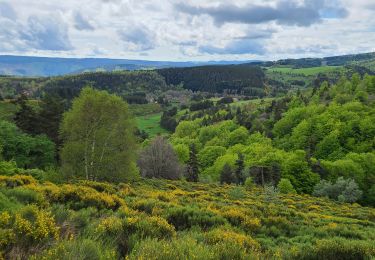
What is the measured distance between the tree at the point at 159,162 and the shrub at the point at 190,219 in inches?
2043

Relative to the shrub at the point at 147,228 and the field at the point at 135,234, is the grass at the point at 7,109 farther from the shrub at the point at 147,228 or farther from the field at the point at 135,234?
the shrub at the point at 147,228

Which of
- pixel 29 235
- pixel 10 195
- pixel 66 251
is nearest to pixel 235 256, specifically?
pixel 66 251

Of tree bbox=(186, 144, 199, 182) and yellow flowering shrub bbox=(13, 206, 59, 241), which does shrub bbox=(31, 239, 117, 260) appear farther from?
tree bbox=(186, 144, 199, 182)

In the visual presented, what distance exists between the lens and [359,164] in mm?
86188

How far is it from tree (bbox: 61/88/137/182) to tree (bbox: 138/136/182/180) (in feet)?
89.6

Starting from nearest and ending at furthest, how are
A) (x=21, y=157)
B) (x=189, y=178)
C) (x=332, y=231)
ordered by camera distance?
(x=332, y=231), (x=21, y=157), (x=189, y=178)

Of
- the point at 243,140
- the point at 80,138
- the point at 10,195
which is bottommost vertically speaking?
the point at 243,140

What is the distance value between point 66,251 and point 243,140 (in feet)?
458

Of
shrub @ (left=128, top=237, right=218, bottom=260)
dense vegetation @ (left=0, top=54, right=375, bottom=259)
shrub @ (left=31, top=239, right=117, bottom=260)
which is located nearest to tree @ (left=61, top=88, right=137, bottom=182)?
dense vegetation @ (left=0, top=54, right=375, bottom=259)

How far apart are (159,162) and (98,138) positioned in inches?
1206

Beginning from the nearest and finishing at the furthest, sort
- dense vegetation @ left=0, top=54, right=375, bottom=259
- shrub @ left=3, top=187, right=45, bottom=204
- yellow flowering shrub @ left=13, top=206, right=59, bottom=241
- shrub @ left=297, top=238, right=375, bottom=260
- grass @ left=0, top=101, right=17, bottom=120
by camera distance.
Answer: yellow flowering shrub @ left=13, top=206, right=59, bottom=241 < dense vegetation @ left=0, top=54, right=375, bottom=259 < shrub @ left=297, top=238, right=375, bottom=260 < shrub @ left=3, top=187, right=45, bottom=204 < grass @ left=0, top=101, right=17, bottom=120

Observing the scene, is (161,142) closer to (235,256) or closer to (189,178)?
(189,178)

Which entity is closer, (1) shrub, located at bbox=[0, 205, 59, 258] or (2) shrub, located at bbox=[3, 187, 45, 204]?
(1) shrub, located at bbox=[0, 205, 59, 258]

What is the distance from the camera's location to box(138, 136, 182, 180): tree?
64812mm
